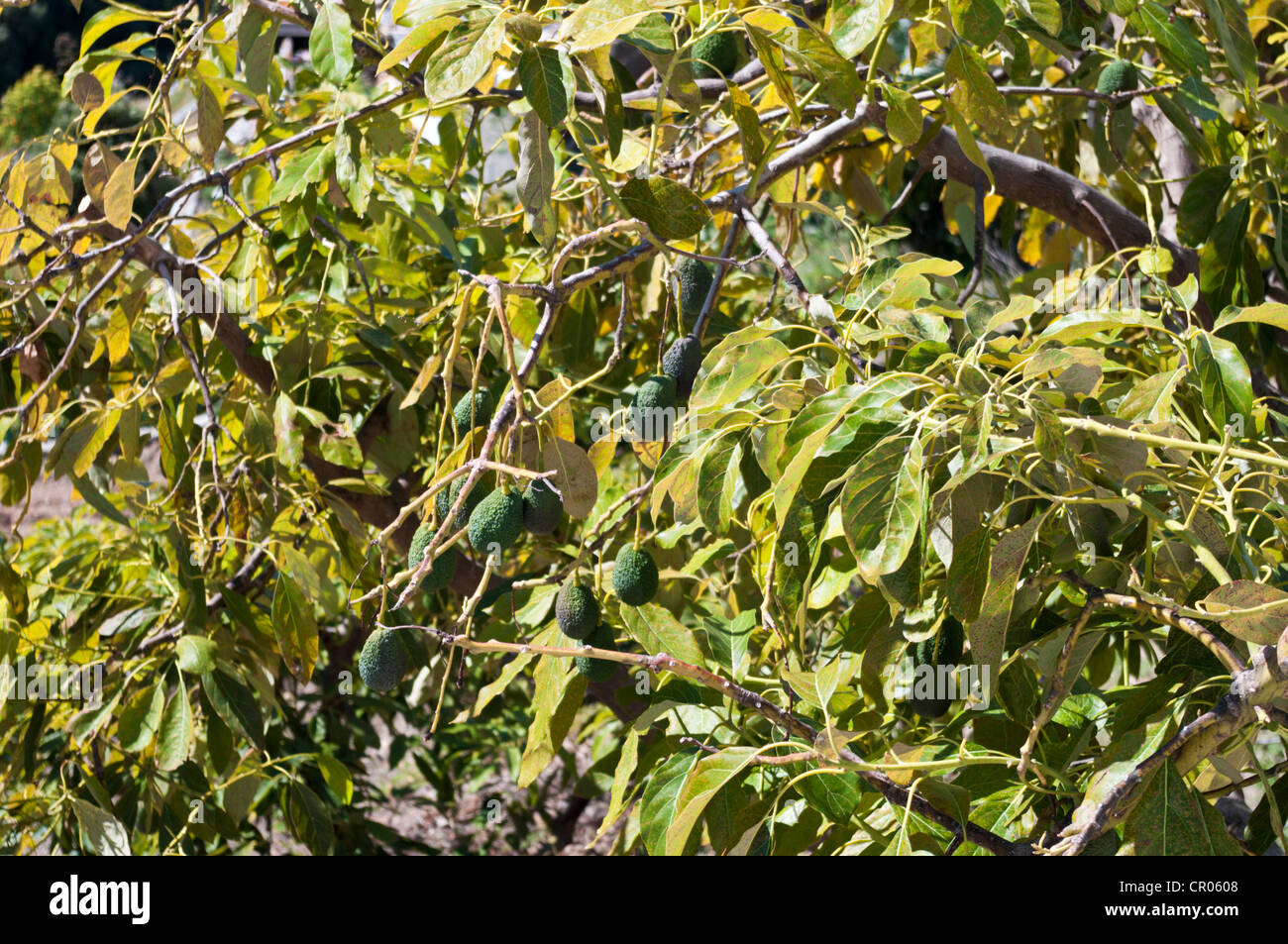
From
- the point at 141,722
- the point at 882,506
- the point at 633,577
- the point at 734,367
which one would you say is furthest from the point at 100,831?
the point at 882,506

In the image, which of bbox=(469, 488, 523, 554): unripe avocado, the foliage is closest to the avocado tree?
bbox=(469, 488, 523, 554): unripe avocado

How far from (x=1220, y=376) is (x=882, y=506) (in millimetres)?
444

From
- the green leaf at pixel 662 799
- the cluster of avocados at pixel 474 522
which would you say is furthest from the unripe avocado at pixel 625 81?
the green leaf at pixel 662 799

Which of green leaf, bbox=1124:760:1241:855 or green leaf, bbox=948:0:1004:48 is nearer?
green leaf, bbox=1124:760:1241:855

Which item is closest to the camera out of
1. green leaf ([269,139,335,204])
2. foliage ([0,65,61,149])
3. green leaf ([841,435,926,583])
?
green leaf ([841,435,926,583])

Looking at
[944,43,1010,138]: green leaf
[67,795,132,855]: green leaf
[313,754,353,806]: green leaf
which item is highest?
[944,43,1010,138]: green leaf

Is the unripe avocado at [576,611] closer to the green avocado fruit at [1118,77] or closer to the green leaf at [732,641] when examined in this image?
the green leaf at [732,641]

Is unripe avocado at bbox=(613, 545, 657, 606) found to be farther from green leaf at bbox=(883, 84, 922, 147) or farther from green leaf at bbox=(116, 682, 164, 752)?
green leaf at bbox=(116, 682, 164, 752)

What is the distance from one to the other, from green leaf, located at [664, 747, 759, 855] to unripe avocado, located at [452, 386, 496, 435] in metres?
0.41

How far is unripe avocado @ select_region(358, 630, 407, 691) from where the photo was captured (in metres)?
1.16

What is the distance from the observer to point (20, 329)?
192 cm

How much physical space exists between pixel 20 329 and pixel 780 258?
143cm

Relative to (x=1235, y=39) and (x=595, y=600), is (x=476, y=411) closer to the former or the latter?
(x=595, y=600)
